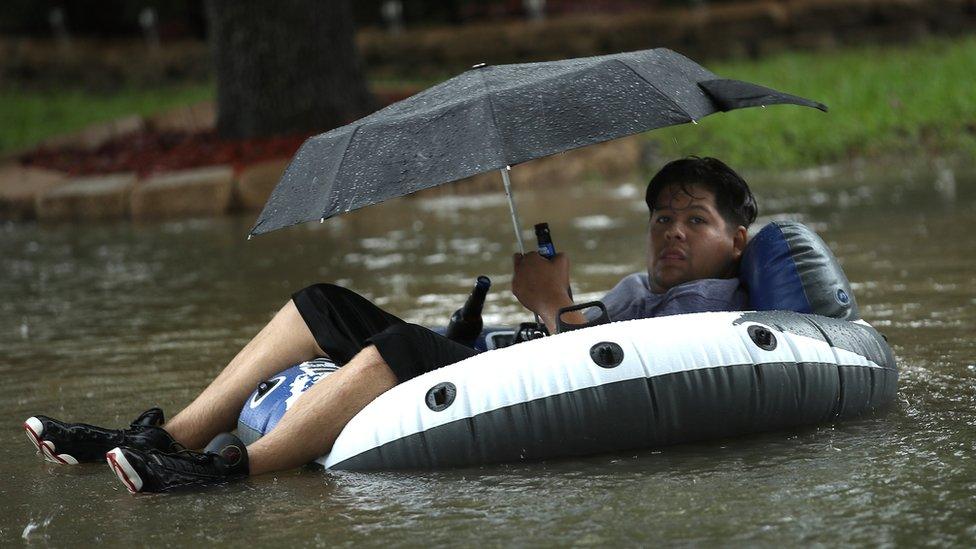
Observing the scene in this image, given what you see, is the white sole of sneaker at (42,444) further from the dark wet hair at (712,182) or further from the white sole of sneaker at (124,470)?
the dark wet hair at (712,182)

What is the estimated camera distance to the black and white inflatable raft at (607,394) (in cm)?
462

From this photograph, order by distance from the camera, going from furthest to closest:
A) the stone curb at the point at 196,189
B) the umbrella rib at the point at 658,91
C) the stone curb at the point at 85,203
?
the stone curb at the point at 85,203 → the stone curb at the point at 196,189 → the umbrella rib at the point at 658,91

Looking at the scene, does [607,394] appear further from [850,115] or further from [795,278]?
[850,115]

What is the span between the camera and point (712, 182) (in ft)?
16.9

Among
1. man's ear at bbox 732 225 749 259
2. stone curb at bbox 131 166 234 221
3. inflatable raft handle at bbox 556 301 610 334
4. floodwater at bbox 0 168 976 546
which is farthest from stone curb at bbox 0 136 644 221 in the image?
inflatable raft handle at bbox 556 301 610 334

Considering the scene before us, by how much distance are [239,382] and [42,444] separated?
71cm

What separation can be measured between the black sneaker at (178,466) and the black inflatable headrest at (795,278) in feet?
6.28

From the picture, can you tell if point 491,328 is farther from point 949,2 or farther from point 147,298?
point 949,2

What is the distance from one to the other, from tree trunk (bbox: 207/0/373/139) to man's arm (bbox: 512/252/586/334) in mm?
9656

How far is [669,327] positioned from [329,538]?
1.37 m

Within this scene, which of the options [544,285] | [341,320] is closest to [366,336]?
[341,320]

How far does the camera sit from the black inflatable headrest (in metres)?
5.18

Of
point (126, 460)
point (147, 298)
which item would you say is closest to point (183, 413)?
point (126, 460)

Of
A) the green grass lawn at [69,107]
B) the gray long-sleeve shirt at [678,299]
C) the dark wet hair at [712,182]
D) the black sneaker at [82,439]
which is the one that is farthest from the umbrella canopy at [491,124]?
the green grass lawn at [69,107]
